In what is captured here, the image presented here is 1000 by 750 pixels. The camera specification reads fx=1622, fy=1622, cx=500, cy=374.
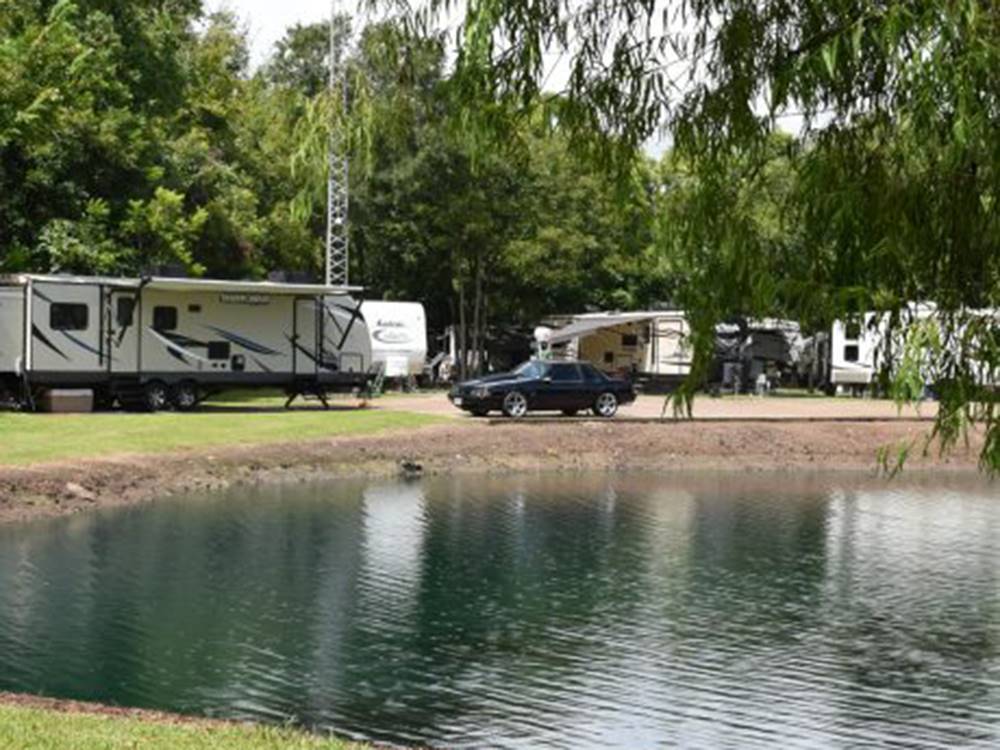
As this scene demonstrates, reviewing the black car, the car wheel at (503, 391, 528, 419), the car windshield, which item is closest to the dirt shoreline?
the black car

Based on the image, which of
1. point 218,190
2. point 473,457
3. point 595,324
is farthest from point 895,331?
point 595,324

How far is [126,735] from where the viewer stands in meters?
9.24

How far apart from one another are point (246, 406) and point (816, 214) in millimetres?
32835

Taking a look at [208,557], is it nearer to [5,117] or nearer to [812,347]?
[5,117]

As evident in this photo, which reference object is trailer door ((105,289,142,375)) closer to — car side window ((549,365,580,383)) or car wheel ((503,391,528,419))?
car wheel ((503,391,528,419))

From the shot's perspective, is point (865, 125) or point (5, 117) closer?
point (865, 125)

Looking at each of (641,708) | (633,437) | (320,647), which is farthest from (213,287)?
(641,708)

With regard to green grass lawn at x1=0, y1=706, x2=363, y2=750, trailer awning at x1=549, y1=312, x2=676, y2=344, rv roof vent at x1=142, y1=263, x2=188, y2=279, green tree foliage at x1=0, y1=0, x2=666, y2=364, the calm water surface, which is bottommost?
the calm water surface

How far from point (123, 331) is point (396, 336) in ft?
46.0

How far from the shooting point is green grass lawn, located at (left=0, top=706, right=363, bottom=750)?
8812 millimetres

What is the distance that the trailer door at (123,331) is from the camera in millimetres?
35344

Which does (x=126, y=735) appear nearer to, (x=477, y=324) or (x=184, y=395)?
(x=184, y=395)

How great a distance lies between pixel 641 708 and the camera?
42.3 ft

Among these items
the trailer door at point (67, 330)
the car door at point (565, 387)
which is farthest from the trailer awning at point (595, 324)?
the trailer door at point (67, 330)
